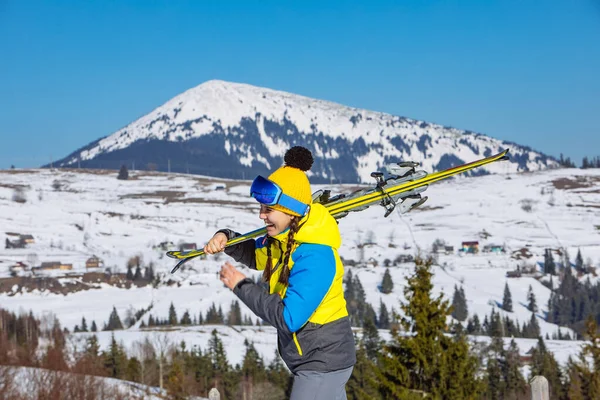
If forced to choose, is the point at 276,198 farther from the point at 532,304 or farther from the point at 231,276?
the point at 532,304

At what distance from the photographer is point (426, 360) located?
21188 mm

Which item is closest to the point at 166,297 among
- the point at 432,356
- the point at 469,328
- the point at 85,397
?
the point at 469,328

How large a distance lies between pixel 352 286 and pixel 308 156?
504ft

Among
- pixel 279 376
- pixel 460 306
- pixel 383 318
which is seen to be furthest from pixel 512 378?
pixel 460 306

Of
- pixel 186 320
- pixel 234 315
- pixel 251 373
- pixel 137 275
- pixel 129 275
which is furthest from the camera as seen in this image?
pixel 137 275

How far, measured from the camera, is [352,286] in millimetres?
157500

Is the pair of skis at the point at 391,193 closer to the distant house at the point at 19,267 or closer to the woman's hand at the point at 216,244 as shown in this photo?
the woman's hand at the point at 216,244

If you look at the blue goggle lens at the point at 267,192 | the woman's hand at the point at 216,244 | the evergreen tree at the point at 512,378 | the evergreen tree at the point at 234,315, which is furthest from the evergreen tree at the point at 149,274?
the blue goggle lens at the point at 267,192

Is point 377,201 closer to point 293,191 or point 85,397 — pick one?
point 293,191

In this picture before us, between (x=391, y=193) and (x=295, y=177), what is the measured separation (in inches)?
53.4

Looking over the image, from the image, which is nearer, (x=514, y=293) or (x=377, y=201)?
(x=377, y=201)

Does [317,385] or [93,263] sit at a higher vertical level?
[317,385]

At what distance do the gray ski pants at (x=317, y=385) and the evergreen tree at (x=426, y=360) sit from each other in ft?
55.0

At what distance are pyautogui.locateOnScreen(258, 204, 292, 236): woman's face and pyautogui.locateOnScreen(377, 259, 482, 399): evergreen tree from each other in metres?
16.9
